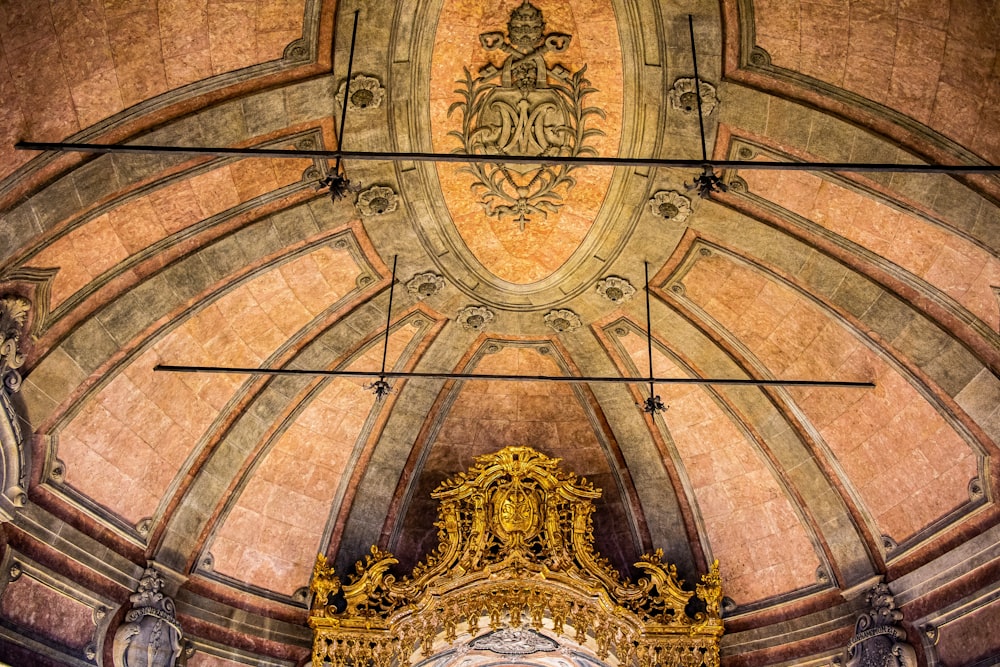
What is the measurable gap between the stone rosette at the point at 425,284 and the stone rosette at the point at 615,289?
2.02 metres

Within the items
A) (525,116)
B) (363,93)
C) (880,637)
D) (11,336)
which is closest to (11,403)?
(11,336)

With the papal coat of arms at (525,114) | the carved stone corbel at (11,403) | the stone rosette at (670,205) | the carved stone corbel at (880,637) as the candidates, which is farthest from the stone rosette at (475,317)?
the carved stone corbel at (880,637)

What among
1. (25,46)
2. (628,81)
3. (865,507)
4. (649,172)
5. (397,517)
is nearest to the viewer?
(25,46)

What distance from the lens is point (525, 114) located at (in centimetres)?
1093

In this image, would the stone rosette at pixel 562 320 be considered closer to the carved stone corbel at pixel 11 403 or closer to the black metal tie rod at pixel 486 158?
the black metal tie rod at pixel 486 158

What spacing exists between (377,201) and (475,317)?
7.65 ft

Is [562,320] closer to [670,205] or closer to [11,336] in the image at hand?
[670,205]

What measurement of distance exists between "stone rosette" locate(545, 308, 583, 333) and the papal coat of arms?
176 cm

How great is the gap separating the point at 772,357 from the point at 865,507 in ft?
6.91

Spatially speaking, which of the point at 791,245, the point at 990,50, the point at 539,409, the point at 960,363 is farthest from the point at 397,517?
the point at 990,50

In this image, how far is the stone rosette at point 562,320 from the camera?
1308 centimetres

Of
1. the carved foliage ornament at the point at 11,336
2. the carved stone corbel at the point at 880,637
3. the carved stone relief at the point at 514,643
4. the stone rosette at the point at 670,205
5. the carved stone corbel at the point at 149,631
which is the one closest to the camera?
the carved foliage ornament at the point at 11,336

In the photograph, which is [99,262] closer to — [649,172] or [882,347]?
[649,172]

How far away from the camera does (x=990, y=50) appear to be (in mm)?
8461
